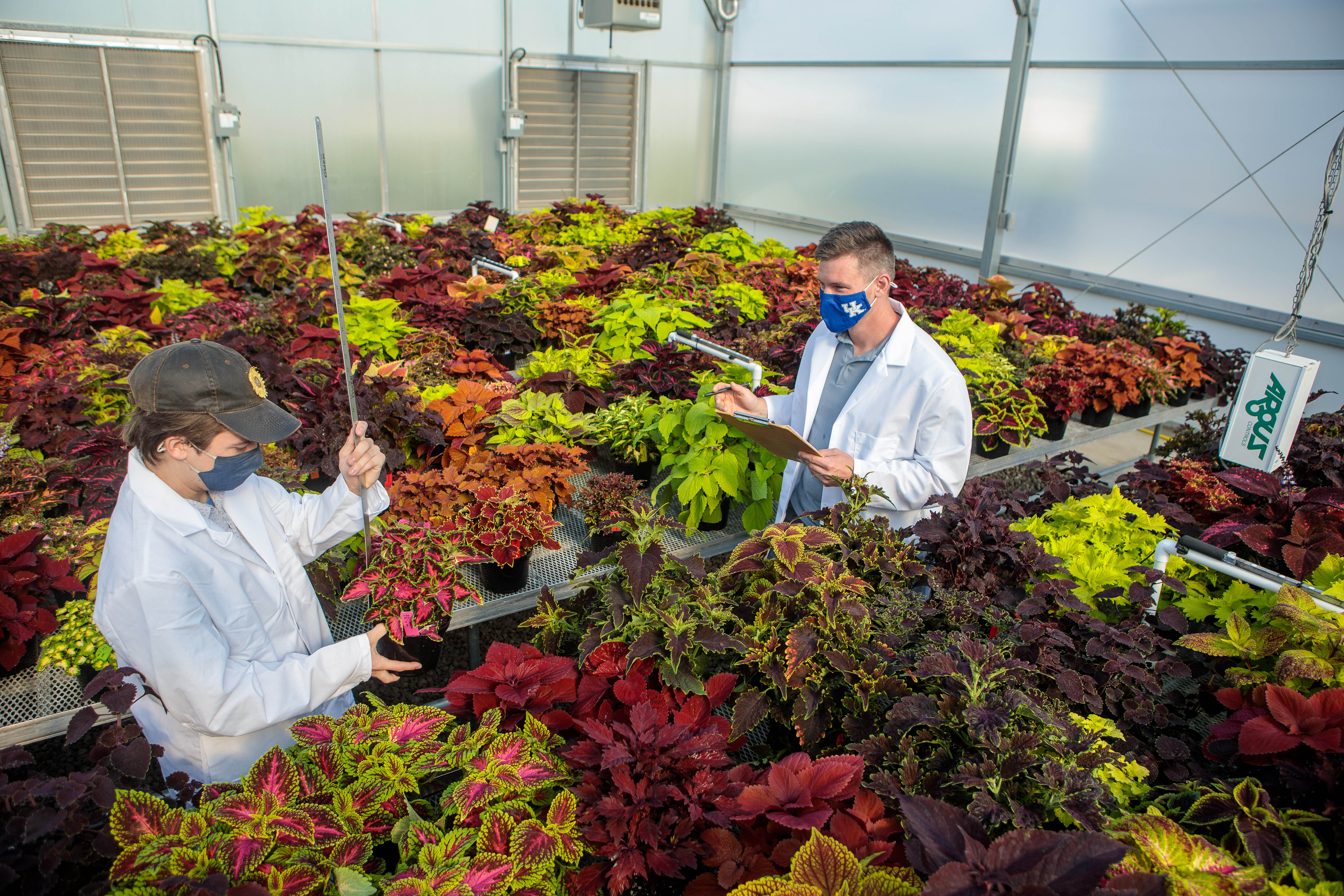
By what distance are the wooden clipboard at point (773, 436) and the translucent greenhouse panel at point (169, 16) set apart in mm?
8630

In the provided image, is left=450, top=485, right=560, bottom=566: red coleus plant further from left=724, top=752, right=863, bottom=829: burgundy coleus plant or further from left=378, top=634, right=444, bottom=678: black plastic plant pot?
left=724, top=752, right=863, bottom=829: burgundy coleus plant

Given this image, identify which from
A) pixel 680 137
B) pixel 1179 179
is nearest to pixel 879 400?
pixel 1179 179

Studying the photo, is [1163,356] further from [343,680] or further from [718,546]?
[343,680]

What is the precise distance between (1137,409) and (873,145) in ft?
20.8

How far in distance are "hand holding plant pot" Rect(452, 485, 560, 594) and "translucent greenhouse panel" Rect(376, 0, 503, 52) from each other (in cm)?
882

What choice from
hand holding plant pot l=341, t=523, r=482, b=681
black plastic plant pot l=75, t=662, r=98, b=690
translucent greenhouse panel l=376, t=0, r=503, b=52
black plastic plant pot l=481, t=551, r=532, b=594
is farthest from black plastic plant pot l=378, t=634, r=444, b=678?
translucent greenhouse panel l=376, t=0, r=503, b=52

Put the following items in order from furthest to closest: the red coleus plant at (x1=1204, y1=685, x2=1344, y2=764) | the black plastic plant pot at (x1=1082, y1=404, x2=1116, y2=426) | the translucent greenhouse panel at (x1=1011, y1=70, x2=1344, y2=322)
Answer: the translucent greenhouse panel at (x1=1011, y1=70, x2=1344, y2=322)
the black plastic plant pot at (x1=1082, y1=404, x2=1116, y2=426)
the red coleus plant at (x1=1204, y1=685, x2=1344, y2=764)

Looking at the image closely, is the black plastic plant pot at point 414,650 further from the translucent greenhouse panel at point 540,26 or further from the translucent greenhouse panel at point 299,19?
the translucent greenhouse panel at point 540,26

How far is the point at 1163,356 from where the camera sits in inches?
196

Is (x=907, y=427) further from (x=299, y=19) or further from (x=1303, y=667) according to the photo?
(x=299, y=19)

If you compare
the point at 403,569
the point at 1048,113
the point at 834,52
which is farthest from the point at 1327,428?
the point at 834,52

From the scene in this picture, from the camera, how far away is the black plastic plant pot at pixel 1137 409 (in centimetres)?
471

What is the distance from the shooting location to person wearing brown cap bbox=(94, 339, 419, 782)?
169cm

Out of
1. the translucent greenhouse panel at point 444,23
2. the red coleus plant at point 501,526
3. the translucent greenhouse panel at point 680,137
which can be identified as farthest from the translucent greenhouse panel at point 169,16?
the red coleus plant at point 501,526
